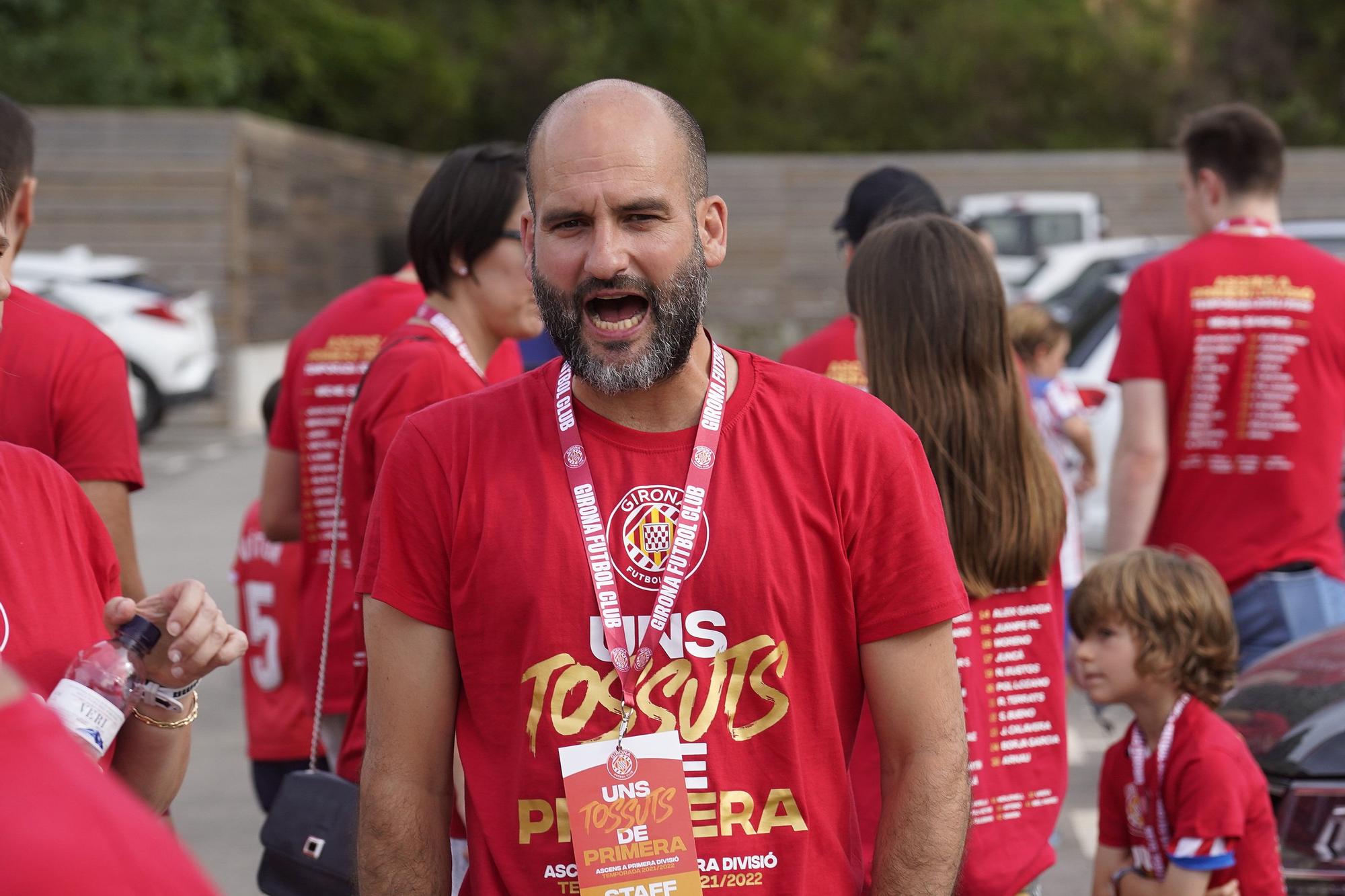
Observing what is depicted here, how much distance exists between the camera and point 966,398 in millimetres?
3207

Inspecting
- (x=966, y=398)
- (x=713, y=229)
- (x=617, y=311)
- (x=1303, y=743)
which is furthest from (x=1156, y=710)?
(x=617, y=311)

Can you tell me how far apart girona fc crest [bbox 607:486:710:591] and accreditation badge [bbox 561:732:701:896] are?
0.22 meters

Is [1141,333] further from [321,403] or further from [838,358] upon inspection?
[321,403]

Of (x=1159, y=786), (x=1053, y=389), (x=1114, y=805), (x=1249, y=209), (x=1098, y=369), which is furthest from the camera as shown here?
(x=1098, y=369)

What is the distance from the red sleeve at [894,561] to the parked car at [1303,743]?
85.3 inches

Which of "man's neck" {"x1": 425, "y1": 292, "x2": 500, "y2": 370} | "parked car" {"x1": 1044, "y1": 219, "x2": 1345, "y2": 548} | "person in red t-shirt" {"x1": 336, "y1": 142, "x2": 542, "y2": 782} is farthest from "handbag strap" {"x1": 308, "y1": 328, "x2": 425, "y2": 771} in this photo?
"parked car" {"x1": 1044, "y1": 219, "x2": 1345, "y2": 548}

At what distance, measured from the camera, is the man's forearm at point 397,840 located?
2.33 meters

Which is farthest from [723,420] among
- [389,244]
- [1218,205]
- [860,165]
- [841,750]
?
[860,165]

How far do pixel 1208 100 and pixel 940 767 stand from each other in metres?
41.4

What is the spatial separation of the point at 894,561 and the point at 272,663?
116 inches

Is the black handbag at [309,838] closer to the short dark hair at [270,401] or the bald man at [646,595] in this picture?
the bald man at [646,595]

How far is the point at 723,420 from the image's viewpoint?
7.73 ft

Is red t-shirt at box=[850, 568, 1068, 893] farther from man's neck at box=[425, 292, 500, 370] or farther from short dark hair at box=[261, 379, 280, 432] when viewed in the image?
short dark hair at box=[261, 379, 280, 432]

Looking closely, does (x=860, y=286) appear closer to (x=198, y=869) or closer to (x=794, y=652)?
(x=794, y=652)
